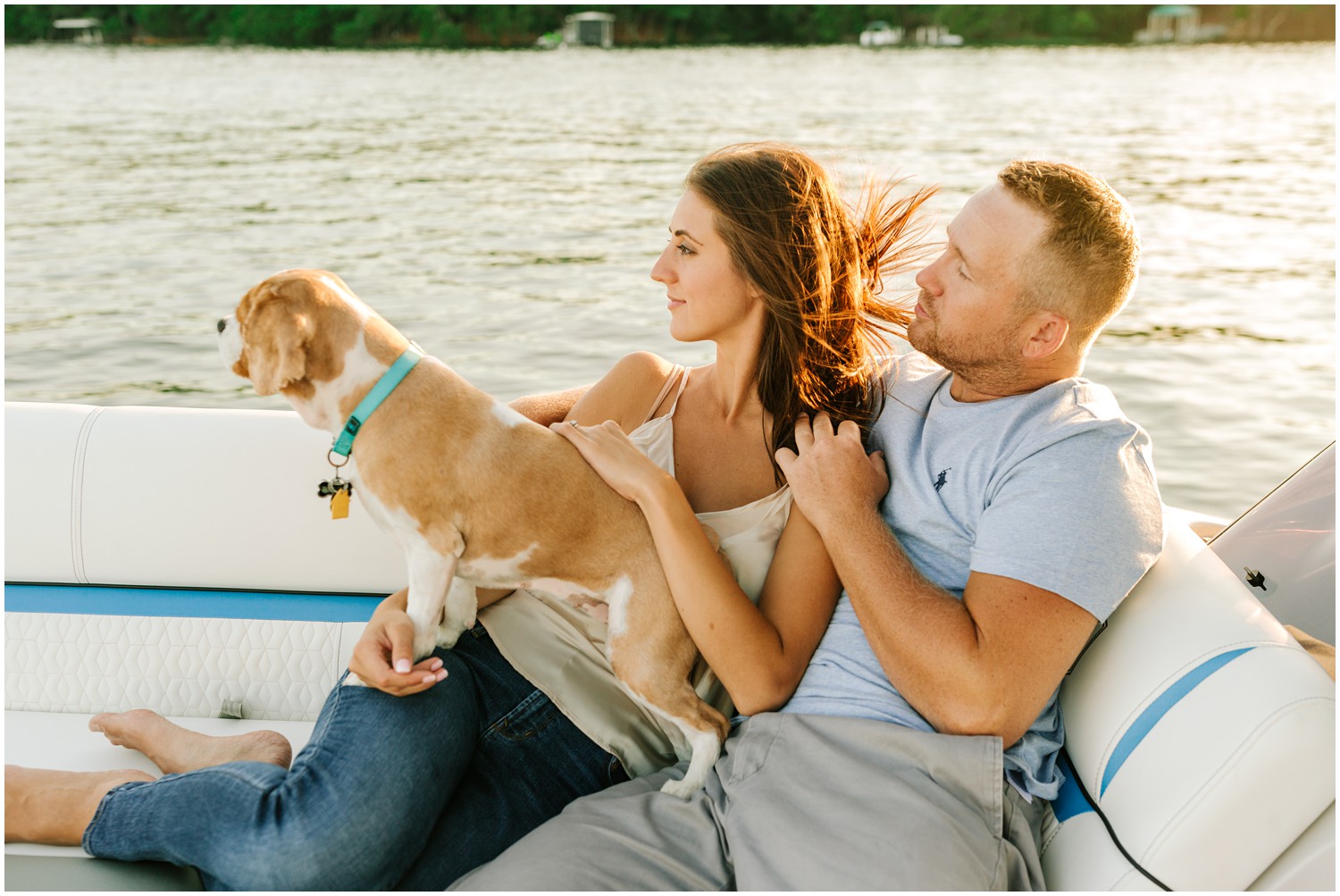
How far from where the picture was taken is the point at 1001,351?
220cm

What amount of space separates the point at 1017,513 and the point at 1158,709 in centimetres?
41

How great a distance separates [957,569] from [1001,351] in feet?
1.48

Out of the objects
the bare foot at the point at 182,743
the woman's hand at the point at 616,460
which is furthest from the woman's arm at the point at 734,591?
the bare foot at the point at 182,743

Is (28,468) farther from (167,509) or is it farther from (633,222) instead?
(633,222)

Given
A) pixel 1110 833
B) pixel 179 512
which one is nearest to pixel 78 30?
pixel 179 512

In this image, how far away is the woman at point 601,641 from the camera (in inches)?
79.3

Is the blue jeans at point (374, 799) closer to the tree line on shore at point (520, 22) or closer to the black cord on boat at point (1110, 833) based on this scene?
the black cord on boat at point (1110, 833)

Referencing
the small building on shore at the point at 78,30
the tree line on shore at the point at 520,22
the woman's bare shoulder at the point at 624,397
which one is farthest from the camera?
the tree line on shore at the point at 520,22

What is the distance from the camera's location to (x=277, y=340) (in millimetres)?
1979

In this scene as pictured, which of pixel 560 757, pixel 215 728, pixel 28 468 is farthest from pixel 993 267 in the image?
pixel 28 468

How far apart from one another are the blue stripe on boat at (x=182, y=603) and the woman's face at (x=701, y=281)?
4.31ft

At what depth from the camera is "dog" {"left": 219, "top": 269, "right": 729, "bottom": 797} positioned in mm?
2021

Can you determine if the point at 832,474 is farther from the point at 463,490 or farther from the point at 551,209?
the point at 551,209

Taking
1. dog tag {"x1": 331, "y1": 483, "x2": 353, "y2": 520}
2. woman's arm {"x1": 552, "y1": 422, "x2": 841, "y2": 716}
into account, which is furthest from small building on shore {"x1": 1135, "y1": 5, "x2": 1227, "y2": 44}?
dog tag {"x1": 331, "y1": 483, "x2": 353, "y2": 520}
